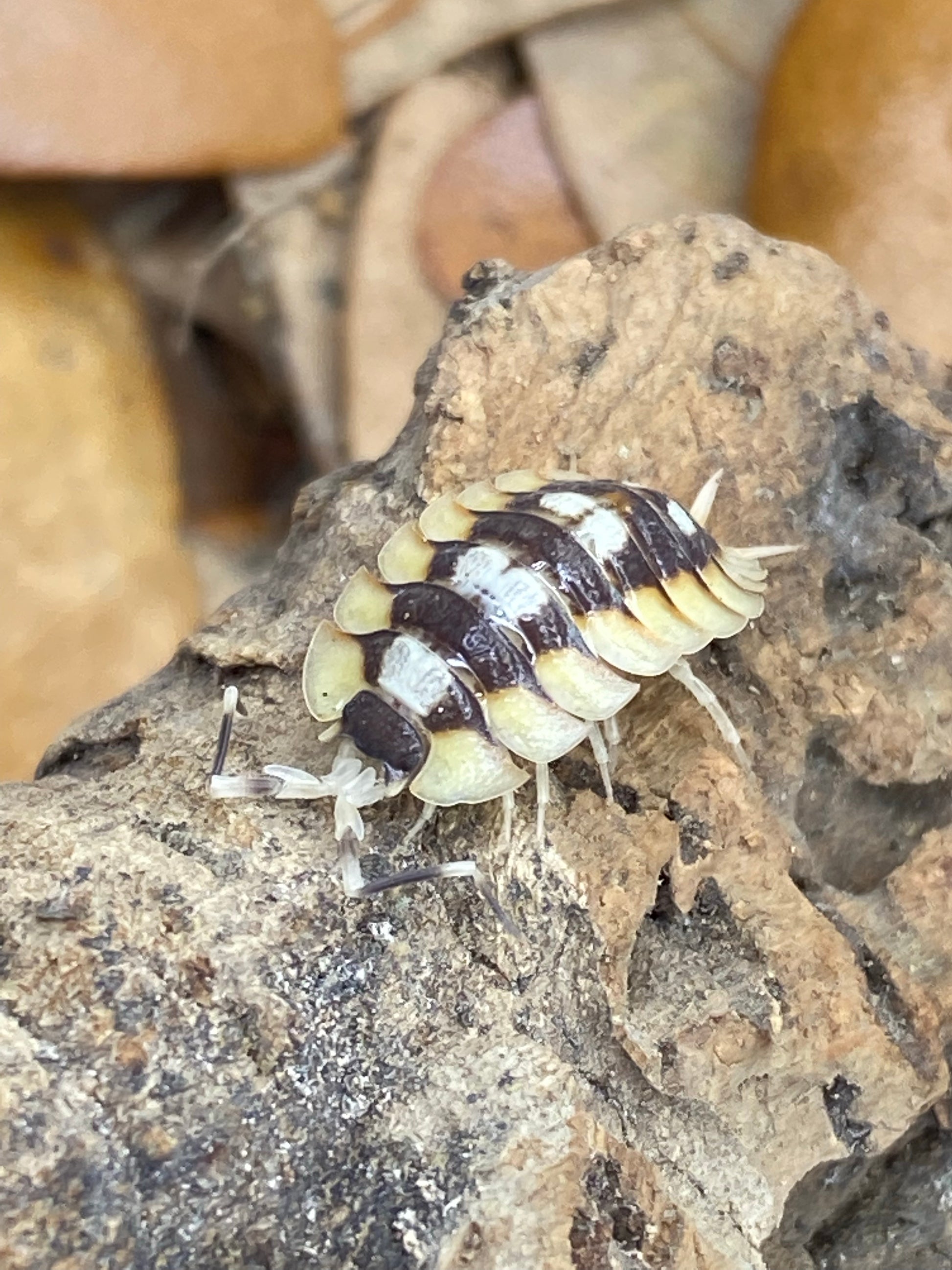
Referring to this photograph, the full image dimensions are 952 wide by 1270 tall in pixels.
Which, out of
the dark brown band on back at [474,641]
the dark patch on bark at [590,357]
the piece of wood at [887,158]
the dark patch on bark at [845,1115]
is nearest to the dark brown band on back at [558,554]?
the dark brown band on back at [474,641]

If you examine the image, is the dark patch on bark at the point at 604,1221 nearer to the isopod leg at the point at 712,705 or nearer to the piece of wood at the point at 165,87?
the isopod leg at the point at 712,705

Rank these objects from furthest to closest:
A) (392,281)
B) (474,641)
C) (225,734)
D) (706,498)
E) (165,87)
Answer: (392,281) → (165,87) → (706,498) → (474,641) → (225,734)

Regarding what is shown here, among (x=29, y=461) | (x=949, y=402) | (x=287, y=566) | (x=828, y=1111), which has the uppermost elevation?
(x=29, y=461)

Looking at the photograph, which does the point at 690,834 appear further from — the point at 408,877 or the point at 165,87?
the point at 165,87

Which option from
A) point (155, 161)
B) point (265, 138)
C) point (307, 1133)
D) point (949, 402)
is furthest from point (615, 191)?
point (307, 1133)

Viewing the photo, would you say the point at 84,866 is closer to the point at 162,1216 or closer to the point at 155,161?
the point at 162,1216

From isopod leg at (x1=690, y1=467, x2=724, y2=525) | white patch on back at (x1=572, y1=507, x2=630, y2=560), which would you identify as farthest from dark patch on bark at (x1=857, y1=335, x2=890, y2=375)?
white patch on back at (x1=572, y1=507, x2=630, y2=560)

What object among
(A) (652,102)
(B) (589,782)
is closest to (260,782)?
(B) (589,782)
